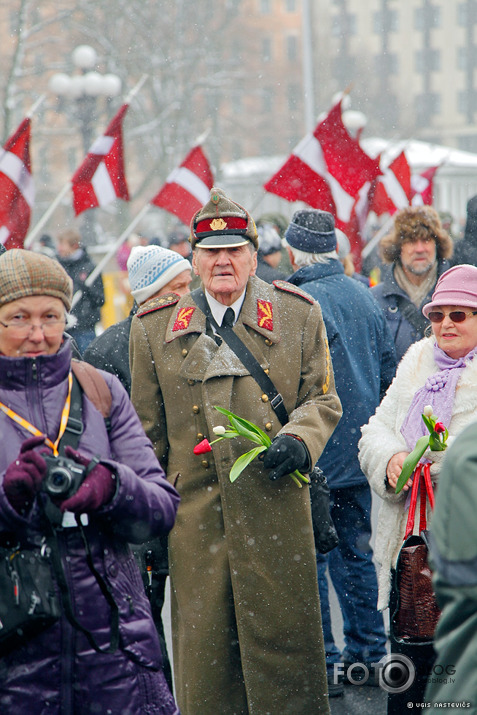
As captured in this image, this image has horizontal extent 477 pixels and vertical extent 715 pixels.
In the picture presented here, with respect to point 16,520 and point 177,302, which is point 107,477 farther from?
point 177,302

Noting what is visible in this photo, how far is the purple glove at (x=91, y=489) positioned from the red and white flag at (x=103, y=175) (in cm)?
673

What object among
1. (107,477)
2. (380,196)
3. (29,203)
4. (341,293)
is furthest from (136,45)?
(107,477)

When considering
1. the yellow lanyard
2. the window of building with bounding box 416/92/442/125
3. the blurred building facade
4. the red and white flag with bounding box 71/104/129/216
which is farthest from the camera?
the blurred building facade

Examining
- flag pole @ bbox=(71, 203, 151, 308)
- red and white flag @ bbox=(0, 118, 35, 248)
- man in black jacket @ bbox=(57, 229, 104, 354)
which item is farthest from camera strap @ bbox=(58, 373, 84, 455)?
man in black jacket @ bbox=(57, 229, 104, 354)

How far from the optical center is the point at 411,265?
6219 millimetres

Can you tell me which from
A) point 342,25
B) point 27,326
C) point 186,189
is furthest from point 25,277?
point 342,25

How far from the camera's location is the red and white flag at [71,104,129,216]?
916 cm

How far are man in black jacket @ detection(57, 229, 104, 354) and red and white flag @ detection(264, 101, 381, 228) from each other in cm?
231

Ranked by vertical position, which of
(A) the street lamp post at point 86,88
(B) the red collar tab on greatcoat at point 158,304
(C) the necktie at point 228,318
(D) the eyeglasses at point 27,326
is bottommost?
(D) the eyeglasses at point 27,326

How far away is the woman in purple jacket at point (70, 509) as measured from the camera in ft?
8.56

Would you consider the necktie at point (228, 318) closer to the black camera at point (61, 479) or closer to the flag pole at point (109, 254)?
the black camera at point (61, 479)

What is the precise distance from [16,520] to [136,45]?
3811 cm

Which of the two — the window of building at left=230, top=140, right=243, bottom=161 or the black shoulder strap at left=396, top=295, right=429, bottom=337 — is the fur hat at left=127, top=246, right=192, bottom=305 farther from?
the window of building at left=230, top=140, right=243, bottom=161

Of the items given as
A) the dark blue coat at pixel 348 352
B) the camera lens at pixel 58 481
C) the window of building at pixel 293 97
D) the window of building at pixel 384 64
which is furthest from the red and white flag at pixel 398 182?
the window of building at pixel 384 64
